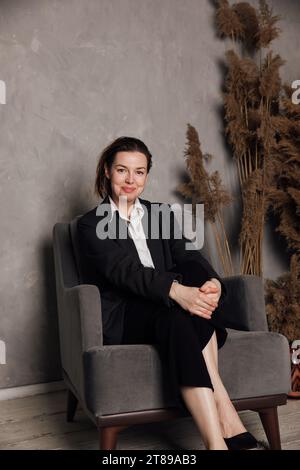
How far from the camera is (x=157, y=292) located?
6.56 ft

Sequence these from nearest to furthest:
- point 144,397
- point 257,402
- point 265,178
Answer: point 144,397 → point 257,402 → point 265,178

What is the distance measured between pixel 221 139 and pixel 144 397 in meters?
1.95

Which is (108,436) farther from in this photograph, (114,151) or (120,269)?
A: (114,151)

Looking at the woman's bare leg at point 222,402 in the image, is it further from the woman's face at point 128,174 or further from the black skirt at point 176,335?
the woman's face at point 128,174

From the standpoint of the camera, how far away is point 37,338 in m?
2.96

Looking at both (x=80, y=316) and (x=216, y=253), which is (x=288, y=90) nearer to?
(x=216, y=253)

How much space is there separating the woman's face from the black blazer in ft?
0.27

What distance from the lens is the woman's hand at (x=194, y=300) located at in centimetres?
196

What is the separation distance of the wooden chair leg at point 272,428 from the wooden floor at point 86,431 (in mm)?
79

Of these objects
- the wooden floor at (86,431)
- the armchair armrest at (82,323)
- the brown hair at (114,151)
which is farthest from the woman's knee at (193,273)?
the wooden floor at (86,431)

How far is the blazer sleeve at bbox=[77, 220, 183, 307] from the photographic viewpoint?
201 cm

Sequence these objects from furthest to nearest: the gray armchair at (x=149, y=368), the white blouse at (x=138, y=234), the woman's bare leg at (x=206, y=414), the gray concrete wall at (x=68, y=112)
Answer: the gray concrete wall at (x=68, y=112), the white blouse at (x=138, y=234), the gray armchair at (x=149, y=368), the woman's bare leg at (x=206, y=414)

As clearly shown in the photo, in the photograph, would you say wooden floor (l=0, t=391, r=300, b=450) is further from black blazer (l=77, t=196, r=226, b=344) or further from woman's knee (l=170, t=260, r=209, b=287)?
woman's knee (l=170, t=260, r=209, b=287)
